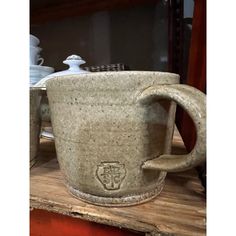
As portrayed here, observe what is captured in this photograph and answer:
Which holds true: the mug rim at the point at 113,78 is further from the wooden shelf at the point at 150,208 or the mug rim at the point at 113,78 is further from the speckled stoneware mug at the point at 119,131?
the wooden shelf at the point at 150,208

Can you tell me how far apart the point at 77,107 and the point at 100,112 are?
2 centimetres

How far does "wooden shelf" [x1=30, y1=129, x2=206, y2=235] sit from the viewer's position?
185mm

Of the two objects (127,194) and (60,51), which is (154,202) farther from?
(60,51)

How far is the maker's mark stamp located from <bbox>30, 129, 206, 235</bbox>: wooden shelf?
0.07ft

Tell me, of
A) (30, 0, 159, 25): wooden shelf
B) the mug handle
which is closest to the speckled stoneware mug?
the mug handle

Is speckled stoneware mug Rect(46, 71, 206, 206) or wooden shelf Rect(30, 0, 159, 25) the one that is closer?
speckled stoneware mug Rect(46, 71, 206, 206)

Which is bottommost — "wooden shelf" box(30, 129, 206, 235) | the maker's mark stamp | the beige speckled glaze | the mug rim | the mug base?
"wooden shelf" box(30, 129, 206, 235)

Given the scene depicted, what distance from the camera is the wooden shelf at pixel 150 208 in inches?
7.3

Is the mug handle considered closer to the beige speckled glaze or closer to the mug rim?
the mug rim

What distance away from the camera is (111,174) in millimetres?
203

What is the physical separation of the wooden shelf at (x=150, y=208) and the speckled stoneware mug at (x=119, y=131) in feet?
0.04

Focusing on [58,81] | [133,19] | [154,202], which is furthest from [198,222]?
[133,19]

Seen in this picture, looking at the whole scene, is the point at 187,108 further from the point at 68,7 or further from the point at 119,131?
the point at 68,7

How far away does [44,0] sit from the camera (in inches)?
43.6
